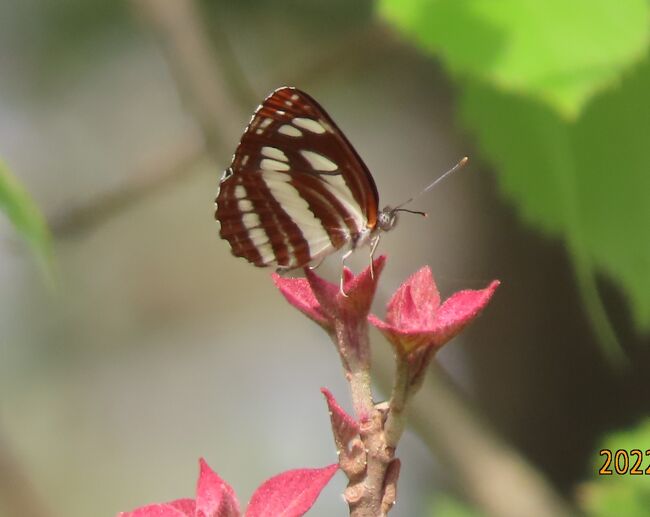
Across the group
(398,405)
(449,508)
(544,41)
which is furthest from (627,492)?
(398,405)

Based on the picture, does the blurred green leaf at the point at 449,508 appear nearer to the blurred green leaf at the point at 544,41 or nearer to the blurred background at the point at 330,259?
the blurred background at the point at 330,259

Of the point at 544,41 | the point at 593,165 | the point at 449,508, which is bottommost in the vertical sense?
the point at 449,508

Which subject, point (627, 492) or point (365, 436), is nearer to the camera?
point (365, 436)

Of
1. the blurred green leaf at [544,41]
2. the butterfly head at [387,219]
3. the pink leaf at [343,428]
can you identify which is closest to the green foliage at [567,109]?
the blurred green leaf at [544,41]

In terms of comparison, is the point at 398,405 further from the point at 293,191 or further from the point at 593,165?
the point at 593,165

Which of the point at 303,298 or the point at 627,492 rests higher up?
the point at 303,298

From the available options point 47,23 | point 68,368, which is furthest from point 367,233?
point 68,368

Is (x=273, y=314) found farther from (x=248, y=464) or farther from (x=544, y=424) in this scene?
(x=544, y=424)
